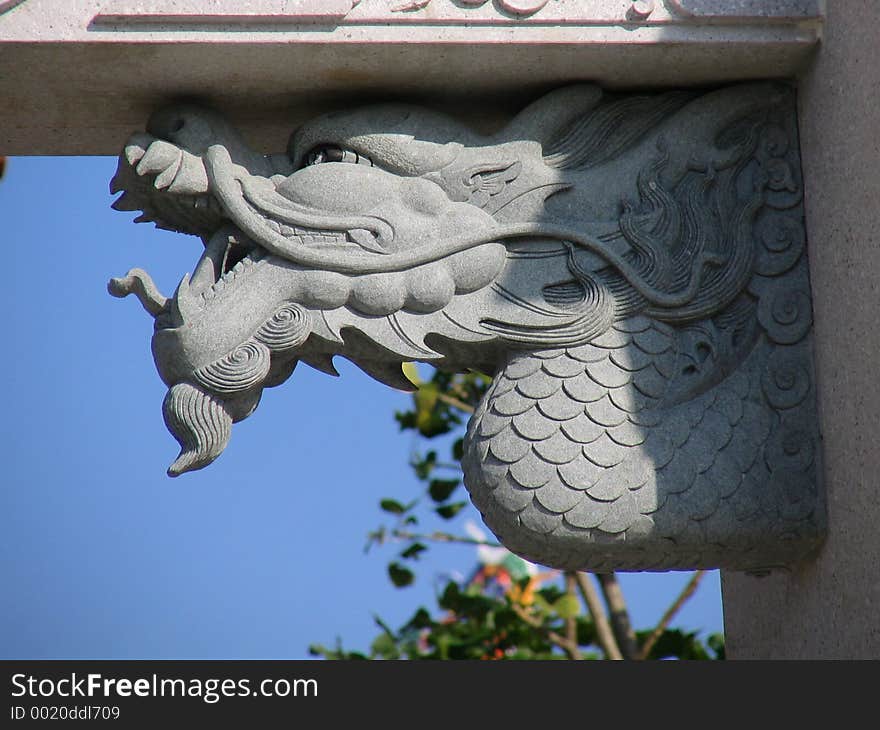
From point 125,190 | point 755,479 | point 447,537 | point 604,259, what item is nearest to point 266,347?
point 125,190

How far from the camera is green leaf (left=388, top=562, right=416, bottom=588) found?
7016 mm

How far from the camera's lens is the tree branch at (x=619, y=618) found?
6.34 meters

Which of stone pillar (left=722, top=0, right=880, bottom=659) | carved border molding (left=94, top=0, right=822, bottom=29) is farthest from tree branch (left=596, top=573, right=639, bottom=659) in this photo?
carved border molding (left=94, top=0, right=822, bottom=29)

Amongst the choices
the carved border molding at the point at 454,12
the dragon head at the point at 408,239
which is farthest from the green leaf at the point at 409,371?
the carved border molding at the point at 454,12

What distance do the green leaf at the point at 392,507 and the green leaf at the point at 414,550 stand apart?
170 mm

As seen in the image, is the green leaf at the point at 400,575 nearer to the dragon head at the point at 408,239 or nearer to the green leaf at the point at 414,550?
the green leaf at the point at 414,550

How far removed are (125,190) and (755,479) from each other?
5.16 feet

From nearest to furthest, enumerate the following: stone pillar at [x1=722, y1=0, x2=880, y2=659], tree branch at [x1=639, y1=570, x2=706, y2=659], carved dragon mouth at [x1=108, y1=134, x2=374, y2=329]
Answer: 1. stone pillar at [x1=722, y1=0, x2=880, y2=659]
2. carved dragon mouth at [x1=108, y1=134, x2=374, y2=329]
3. tree branch at [x1=639, y1=570, x2=706, y2=659]

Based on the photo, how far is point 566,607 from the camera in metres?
6.43

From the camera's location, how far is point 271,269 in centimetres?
316

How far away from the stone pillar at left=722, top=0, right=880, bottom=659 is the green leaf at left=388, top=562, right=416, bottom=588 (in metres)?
3.80

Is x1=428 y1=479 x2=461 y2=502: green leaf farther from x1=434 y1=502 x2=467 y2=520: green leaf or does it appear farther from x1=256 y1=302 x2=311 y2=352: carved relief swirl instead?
x1=256 y1=302 x2=311 y2=352: carved relief swirl

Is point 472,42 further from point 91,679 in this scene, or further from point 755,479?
point 91,679

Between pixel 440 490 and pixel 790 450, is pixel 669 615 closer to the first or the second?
pixel 440 490
